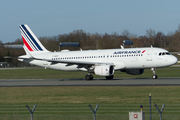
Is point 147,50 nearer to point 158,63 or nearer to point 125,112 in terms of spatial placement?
point 158,63

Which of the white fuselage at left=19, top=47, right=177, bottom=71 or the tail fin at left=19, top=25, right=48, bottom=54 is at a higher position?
the tail fin at left=19, top=25, right=48, bottom=54

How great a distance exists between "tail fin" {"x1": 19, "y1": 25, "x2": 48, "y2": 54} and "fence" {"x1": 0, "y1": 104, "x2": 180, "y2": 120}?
27922 mm

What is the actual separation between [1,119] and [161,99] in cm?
1089

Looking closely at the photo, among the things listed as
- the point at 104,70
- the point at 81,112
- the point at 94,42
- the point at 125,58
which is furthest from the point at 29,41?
the point at 94,42

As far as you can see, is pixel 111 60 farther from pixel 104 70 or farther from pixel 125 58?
pixel 104 70

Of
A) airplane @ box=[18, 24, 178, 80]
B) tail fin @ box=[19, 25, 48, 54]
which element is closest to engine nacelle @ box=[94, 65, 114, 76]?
A: airplane @ box=[18, 24, 178, 80]

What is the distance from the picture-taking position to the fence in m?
13.9

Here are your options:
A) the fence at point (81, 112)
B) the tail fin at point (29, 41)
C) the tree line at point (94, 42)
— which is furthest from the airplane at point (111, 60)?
the tree line at point (94, 42)

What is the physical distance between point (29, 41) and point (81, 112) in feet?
106

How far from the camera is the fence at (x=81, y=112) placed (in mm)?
13898

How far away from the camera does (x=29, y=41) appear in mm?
45469

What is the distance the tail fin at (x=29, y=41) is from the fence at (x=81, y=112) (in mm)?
27922

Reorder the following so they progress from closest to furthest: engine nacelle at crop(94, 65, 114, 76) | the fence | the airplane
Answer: the fence, engine nacelle at crop(94, 65, 114, 76), the airplane

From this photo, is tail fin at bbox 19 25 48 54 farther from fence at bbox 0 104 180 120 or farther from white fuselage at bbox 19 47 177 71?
fence at bbox 0 104 180 120
